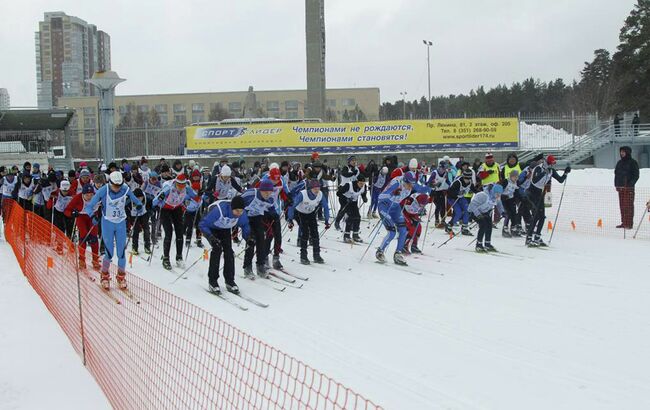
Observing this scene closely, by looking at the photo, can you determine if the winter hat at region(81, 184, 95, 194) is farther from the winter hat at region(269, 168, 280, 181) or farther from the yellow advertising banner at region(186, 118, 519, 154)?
the yellow advertising banner at region(186, 118, 519, 154)

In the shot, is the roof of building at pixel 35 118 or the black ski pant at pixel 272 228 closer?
the black ski pant at pixel 272 228

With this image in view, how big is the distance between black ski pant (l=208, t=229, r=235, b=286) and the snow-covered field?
356mm

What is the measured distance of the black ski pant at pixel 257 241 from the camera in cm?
1009

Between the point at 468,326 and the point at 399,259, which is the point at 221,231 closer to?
the point at 399,259

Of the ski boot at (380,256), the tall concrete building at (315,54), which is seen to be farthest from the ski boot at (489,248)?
Answer: the tall concrete building at (315,54)

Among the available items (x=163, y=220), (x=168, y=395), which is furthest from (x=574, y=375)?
(x=163, y=220)

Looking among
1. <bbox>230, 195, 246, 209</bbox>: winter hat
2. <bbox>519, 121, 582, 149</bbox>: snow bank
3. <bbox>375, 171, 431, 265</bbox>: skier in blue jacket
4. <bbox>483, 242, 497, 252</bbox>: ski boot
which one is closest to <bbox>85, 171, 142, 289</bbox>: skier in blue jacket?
<bbox>230, 195, 246, 209</bbox>: winter hat

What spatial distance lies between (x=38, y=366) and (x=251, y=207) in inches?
180

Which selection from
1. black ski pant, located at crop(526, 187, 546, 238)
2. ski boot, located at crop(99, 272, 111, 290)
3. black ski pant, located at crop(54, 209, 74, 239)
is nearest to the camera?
ski boot, located at crop(99, 272, 111, 290)

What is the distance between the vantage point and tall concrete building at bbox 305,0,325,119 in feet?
132

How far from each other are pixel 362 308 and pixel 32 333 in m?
4.19

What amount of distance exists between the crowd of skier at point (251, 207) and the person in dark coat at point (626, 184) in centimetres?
247

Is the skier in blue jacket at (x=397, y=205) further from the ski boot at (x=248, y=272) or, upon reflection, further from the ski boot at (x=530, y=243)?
the ski boot at (x=530, y=243)

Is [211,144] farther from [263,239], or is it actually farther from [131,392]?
[131,392]
